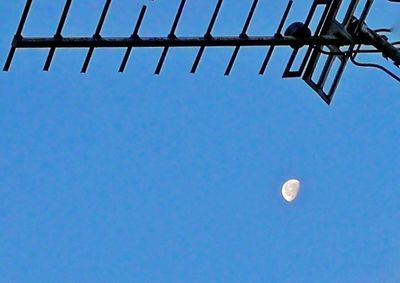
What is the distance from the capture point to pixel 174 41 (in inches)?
345

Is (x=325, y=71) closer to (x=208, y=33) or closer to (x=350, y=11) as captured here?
(x=350, y=11)

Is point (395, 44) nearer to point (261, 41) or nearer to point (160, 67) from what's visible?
point (261, 41)

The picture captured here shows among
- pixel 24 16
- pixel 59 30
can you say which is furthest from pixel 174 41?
pixel 24 16

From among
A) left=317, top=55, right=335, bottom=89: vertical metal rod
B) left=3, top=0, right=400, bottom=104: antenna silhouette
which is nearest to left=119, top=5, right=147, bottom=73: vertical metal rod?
left=3, top=0, right=400, bottom=104: antenna silhouette

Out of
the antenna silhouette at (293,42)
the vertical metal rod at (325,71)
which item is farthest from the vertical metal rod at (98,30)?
the vertical metal rod at (325,71)

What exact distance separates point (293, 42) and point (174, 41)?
1415 mm

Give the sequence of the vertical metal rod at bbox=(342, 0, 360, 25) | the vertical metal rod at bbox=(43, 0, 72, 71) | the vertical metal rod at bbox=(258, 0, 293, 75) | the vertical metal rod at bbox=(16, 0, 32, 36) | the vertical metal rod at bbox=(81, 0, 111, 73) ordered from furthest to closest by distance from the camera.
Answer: the vertical metal rod at bbox=(342, 0, 360, 25)
the vertical metal rod at bbox=(258, 0, 293, 75)
the vertical metal rod at bbox=(81, 0, 111, 73)
the vertical metal rod at bbox=(43, 0, 72, 71)
the vertical metal rod at bbox=(16, 0, 32, 36)

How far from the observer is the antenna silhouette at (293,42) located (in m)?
8.41

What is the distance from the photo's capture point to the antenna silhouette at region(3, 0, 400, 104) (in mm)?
8406

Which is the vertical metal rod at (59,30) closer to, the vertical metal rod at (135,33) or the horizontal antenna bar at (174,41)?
the horizontal antenna bar at (174,41)

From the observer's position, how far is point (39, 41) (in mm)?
8328

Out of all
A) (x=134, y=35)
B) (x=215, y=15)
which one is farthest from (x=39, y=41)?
(x=215, y=15)

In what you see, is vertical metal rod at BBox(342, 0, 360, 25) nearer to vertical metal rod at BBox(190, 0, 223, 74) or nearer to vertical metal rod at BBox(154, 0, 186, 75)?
vertical metal rod at BBox(190, 0, 223, 74)

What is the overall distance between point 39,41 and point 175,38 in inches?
54.3
